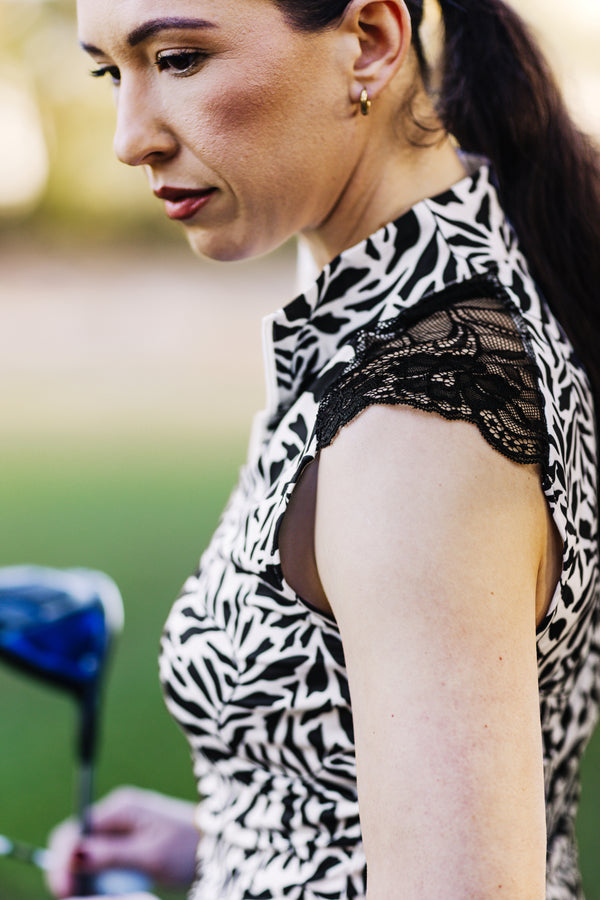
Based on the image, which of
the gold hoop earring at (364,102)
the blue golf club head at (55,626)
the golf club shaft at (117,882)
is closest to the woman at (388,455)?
the gold hoop earring at (364,102)

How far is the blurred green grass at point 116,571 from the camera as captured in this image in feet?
13.2

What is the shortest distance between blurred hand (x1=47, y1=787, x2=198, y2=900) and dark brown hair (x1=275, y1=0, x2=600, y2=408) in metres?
0.99

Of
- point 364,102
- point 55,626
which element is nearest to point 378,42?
point 364,102

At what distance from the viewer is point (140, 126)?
1223 mm

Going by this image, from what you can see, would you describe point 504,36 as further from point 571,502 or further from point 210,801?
point 210,801

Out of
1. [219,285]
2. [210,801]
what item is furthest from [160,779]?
[219,285]

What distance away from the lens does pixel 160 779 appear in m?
4.15

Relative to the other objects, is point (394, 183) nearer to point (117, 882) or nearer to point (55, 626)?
point (55, 626)

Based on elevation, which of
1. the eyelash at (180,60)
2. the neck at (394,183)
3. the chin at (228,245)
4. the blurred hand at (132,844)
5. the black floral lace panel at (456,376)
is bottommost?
the blurred hand at (132,844)

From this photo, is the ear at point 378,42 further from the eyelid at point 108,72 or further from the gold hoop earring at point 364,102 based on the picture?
the eyelid at point 108,72

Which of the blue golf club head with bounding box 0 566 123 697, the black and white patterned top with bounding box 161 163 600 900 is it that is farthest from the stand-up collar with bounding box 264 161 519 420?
the blue golf club head with bounding box 0 566 123 697

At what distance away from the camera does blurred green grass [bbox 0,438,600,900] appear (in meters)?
4.02

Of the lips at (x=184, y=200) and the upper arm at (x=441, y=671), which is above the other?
the lips at (x=184, y=200)

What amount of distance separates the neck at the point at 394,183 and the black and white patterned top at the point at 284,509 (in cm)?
5
